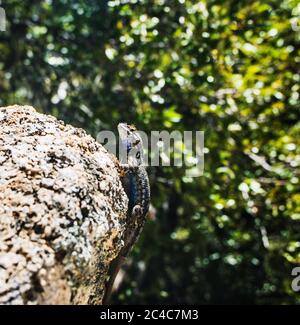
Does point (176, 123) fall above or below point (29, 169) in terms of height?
above

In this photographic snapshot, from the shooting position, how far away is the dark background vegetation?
443cm

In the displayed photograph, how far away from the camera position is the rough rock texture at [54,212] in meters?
1.59

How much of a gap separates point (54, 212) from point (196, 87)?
3.01 metres

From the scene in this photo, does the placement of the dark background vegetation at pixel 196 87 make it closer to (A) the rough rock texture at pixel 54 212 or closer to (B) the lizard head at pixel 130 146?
(B) the lizard head at pixel 130 146

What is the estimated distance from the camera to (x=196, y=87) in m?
4.50

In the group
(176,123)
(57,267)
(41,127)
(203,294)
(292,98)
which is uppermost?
(292,98)

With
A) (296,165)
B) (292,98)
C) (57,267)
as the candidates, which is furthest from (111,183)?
(292,98)

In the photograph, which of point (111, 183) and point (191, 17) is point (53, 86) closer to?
point (191, 17)

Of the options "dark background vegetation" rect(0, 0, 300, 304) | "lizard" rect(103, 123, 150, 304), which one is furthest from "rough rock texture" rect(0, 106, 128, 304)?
"dark background vegetation" rect(0, 0, 300, 304)

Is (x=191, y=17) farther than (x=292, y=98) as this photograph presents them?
No

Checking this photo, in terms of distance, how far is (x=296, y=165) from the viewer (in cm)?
498

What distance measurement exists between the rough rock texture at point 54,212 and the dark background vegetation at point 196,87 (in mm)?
2212
